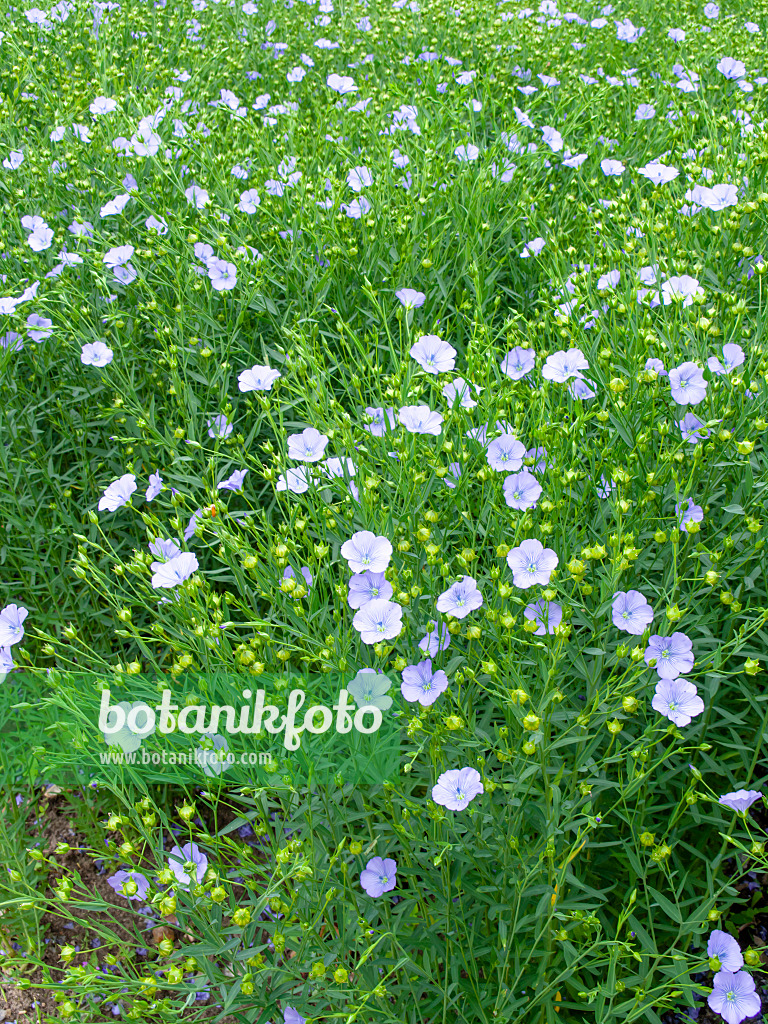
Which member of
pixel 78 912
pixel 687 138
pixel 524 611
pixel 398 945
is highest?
pixel 687 138

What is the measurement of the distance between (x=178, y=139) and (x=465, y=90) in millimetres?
1400

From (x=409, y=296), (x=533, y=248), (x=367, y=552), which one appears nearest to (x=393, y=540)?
(x=367, y=552)

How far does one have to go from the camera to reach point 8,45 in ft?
14.2

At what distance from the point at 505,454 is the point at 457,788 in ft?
2.60

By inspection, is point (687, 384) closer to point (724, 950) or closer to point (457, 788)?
point (457, 788)

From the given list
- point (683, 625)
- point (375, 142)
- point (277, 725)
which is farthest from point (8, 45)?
point (683, 625)

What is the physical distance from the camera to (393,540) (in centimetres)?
197

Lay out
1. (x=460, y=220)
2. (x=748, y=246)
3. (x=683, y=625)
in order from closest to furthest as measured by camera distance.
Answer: (x=683, y=625) → (x=748, y=246) → (x=460, y=220)

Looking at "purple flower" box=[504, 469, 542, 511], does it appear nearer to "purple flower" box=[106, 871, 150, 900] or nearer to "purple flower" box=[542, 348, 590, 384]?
"purple flower" box=[542, 348, 590, 384]

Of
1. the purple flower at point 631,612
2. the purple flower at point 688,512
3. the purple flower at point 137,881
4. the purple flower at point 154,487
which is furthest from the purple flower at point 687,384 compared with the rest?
the purple flower at point 137,881

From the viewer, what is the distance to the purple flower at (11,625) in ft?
7.21

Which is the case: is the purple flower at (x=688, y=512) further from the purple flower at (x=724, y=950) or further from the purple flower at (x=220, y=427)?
the purple flower at (x=220, y=427)

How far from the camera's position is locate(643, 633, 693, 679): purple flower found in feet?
5.49

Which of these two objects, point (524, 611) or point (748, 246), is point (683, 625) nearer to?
point (524, 611)
